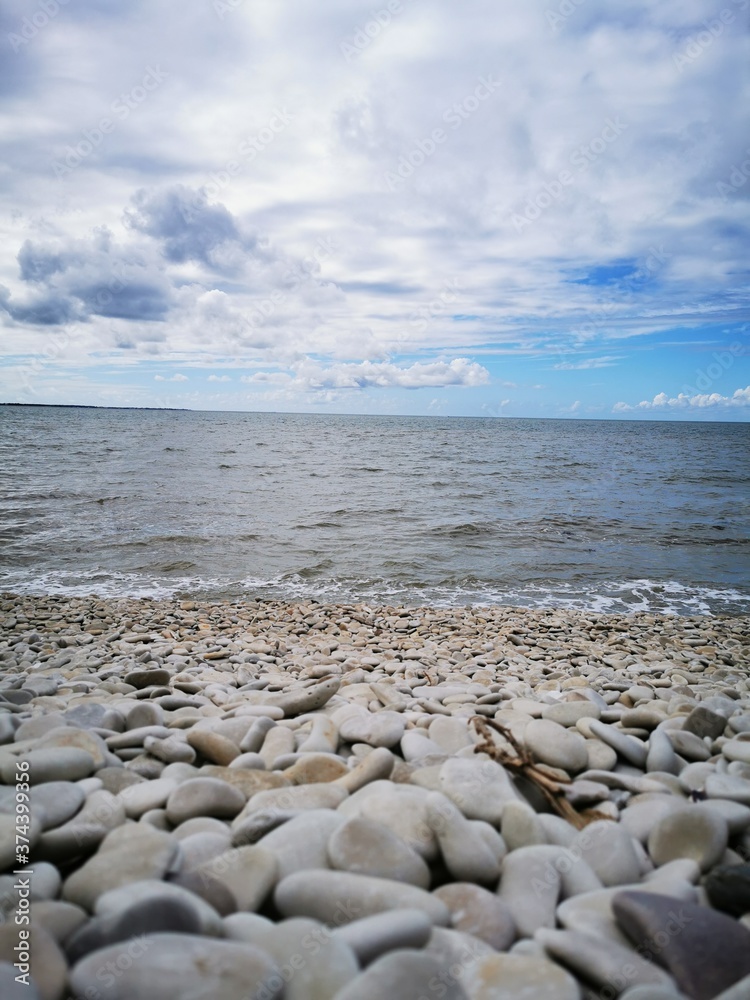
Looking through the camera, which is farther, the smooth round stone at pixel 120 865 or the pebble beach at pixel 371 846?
the smooth round stone at pixel 120 865

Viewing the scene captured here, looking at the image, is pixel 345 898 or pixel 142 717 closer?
pixel 345 898

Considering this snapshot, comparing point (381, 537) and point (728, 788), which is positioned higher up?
point (728, 788)

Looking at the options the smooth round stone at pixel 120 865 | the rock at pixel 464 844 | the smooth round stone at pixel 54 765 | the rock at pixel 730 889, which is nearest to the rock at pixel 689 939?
the rock at pixel 730 889

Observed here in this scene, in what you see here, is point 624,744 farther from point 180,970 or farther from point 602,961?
point 180,970

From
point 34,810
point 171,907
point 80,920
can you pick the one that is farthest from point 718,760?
point 34,810

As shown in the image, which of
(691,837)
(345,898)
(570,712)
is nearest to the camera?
(345,898)

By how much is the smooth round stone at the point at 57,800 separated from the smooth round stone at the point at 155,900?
21.2 inches

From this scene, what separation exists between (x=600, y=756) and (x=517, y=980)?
151cm

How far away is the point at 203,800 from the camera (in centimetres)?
238

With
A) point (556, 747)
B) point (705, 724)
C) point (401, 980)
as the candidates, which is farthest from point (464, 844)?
point (705, 724)

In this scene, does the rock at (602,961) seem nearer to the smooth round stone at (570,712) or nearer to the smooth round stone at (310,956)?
the smooth round stone at (310,956)

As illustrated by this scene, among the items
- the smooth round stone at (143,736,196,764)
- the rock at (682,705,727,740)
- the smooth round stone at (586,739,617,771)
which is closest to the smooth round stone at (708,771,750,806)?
the smooth round stone at (586,739,617,771)

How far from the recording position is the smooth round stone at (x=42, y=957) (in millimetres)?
1474

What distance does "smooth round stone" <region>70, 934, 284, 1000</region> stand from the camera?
142 centimetres
